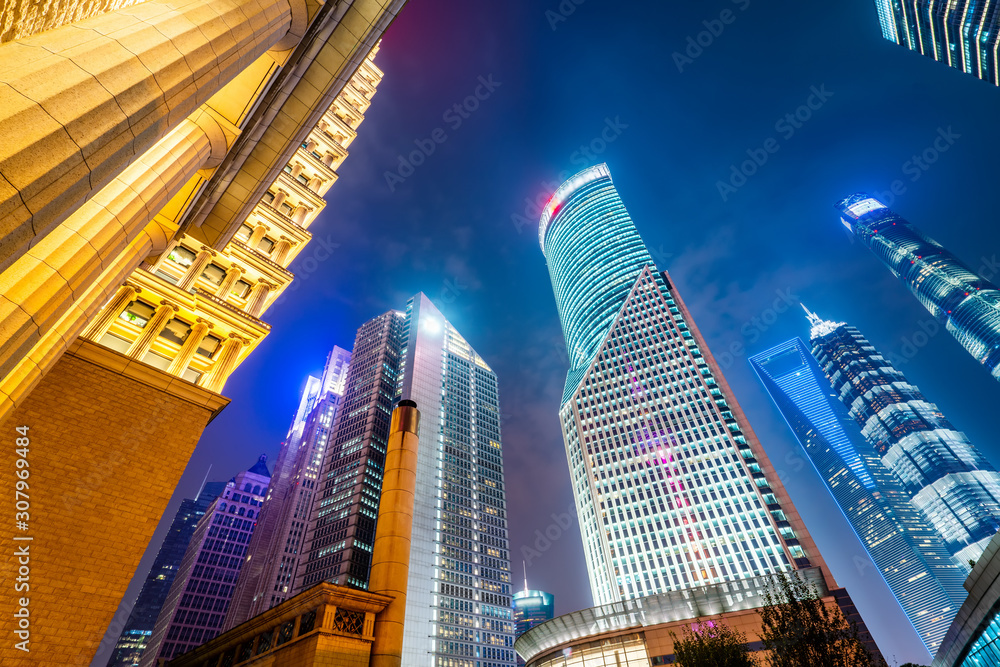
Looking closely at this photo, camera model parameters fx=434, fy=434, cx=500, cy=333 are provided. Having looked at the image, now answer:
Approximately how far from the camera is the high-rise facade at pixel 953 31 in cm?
10006

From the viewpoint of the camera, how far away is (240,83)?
50.6 feet

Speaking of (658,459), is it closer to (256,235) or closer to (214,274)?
(256,235)

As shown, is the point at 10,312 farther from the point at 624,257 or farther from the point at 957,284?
the point at 957,284

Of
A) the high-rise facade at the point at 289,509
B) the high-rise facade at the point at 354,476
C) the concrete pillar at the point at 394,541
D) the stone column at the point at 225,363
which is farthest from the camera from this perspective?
the high-rise facade at the point at 289,509

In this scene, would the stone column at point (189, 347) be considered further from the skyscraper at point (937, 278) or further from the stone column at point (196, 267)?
the skyscraper at point (937, 278)

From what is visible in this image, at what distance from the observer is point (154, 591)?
163 metres

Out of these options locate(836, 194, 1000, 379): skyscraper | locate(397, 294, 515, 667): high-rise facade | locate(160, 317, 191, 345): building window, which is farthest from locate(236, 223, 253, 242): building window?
locate(836, 194, 1000, 379): skyscraper

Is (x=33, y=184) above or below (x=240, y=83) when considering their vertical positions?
below

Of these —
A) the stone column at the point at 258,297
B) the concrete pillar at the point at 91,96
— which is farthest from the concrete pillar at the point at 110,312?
the concrete pillar at the point at 91,96

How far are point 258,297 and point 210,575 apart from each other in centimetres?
14435

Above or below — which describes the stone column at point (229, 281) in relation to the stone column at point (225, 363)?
above

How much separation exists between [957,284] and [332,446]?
21231 centimetres

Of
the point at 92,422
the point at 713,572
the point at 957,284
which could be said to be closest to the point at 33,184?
the point at 92,422

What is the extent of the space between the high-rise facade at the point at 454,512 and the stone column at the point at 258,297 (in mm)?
82617
